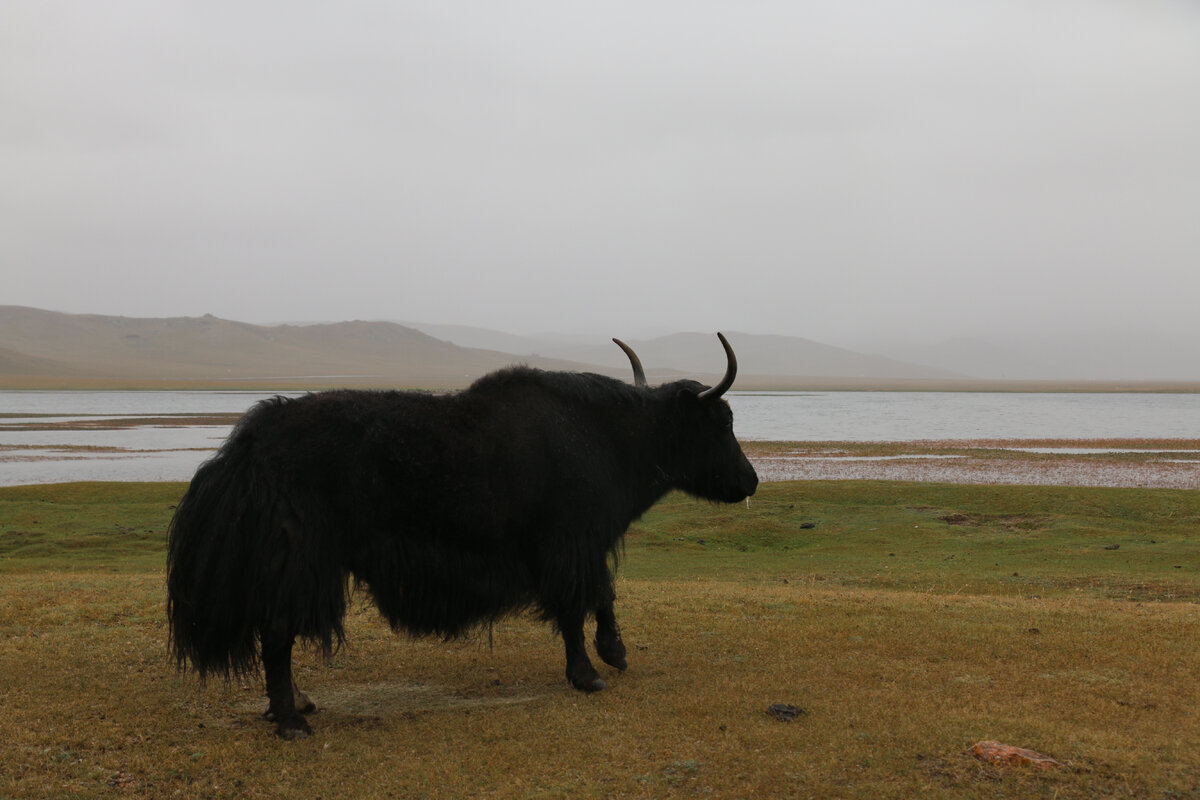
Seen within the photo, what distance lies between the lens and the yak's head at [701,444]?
7355 mm

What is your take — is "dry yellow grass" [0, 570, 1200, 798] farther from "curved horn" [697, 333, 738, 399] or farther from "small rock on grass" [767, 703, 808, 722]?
Result: "curved horn" [697, 333, 738, 399]

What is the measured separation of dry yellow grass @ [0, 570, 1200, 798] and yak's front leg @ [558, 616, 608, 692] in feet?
0.35

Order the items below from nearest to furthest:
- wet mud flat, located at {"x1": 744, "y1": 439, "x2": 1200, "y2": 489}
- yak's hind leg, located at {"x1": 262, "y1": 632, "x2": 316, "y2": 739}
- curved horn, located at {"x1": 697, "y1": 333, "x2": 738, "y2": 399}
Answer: yak's hind leg, located at {"x1": 262, "y1": 632, "x2": 316, "y2": 739}, curved horn, located at {"x1": 697, "y1": 333, "x2": 738, "y2": 399}, wet mud flat, located at {"x1": 744, "y1": 439, "x2": 1200, "y2": 489}

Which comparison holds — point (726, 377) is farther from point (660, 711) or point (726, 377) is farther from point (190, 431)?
point (190, 431)

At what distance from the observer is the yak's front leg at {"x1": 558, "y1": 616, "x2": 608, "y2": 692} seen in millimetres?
6547

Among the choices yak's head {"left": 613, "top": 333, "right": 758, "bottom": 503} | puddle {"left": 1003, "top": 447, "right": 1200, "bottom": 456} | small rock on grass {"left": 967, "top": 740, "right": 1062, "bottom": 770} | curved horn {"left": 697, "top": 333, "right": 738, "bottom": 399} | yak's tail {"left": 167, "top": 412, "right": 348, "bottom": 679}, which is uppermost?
curved horn {"left": 697, "top": 333, "right": 738, "bottom": 399}

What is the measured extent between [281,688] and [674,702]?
8.31 ft

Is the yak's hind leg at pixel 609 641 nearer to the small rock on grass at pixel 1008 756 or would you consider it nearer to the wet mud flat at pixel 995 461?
the small rock on grass at pixel 1008 756

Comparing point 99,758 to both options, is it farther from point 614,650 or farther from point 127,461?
point 127,461

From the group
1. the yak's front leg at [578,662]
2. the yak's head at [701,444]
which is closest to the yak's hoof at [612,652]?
the yak's front leg at [578,662]

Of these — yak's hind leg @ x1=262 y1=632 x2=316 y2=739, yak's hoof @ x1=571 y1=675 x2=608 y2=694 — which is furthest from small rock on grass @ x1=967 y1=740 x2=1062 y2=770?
yak's hind leg @ x1=262 y1=632 x2=316 y2=739

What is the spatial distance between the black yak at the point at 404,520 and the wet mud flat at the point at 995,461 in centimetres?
2373

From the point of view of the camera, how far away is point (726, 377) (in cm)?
661

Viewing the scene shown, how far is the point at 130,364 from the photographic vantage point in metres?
182
